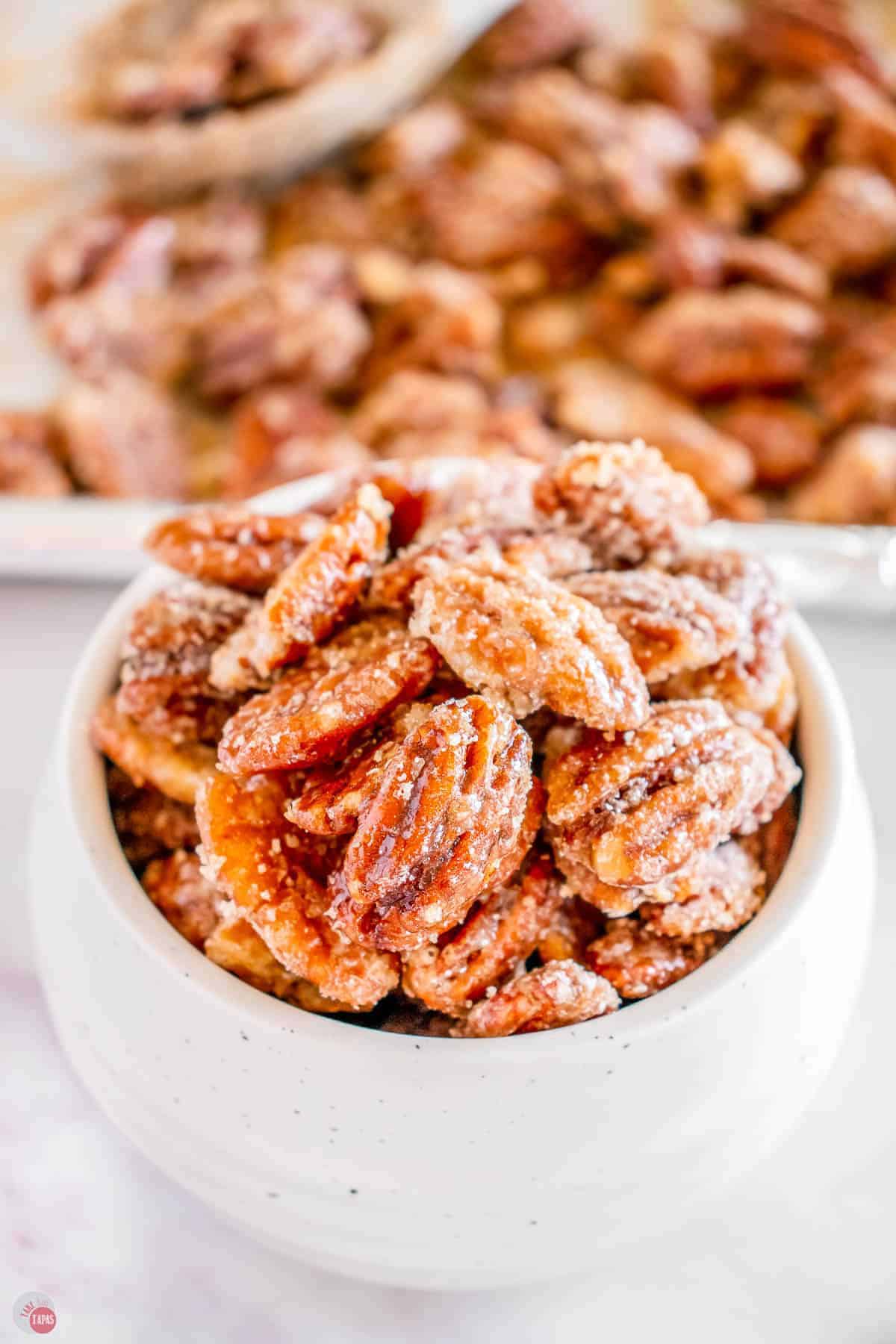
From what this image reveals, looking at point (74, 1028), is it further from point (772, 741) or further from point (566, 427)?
point (566, 427)

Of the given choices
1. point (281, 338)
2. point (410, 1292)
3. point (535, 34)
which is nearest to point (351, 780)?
point (410, 1292)

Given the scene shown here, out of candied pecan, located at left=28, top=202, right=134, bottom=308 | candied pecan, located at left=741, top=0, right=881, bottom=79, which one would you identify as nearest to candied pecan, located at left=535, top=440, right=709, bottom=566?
candied pecan, located at left=28, top=202, right=134, bottom=308

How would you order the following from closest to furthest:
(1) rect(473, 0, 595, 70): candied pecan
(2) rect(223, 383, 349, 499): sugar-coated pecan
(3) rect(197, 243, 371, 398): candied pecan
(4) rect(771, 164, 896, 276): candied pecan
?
(2) rect(223, 383, 349, 499): sugar-coated pecan, (3) rect(197, 243, 371, 398): candied pecan, (4) rect(771, 164, 896, 276): candied pecan, (1) rect(473, 0, 595, 70): candied pecan

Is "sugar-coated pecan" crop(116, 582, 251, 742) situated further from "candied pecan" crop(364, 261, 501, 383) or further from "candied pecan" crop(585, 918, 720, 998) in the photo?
"candied pecan" crop(364, 261, 501, 383)

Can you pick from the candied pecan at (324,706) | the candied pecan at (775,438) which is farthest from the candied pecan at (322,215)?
the candied pecan at (324,706)

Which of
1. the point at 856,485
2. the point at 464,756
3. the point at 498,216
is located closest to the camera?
the point at 464,756

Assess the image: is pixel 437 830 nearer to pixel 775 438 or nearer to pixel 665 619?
pixel 665 619
